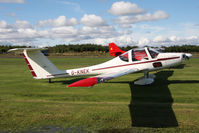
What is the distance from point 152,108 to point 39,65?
7110mm

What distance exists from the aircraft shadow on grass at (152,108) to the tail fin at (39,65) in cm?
501

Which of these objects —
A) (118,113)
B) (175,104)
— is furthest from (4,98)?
(175,104)

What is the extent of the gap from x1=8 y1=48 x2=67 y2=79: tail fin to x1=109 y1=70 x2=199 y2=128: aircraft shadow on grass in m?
5.01

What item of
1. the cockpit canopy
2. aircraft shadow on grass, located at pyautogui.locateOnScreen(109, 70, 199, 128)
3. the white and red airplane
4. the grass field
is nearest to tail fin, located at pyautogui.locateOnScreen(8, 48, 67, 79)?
the white and red airplane

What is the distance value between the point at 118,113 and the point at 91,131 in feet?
4.82

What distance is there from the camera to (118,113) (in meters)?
6.23

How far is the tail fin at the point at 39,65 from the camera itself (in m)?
10.6

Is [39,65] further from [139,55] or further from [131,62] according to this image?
[139,55]

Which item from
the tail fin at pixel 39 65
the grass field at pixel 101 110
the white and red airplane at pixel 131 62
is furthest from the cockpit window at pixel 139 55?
the tail fin at pixel 39 65

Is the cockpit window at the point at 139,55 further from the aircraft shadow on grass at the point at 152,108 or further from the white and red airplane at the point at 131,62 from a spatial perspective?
the aircraft shadow on grass at the point at 152,108

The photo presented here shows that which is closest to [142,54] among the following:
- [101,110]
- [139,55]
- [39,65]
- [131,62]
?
[139,55]

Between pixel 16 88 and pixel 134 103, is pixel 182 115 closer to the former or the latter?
pixel 134 103

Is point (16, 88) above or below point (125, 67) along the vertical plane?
below

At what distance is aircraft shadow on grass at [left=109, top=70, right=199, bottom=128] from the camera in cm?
546
